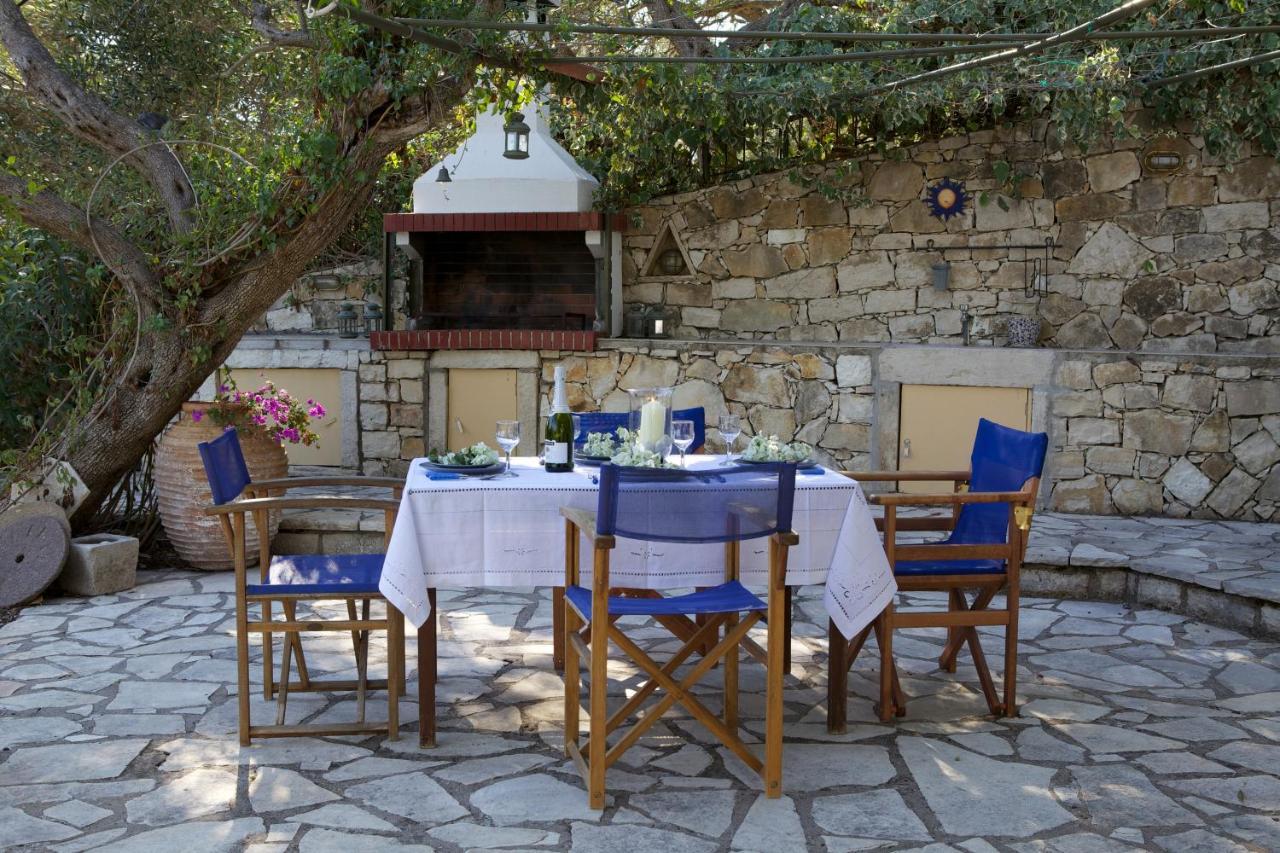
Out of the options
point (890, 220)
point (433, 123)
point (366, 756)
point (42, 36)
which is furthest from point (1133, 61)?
point (42, 36)

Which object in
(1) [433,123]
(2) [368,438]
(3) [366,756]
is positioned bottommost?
(3) [366,756]

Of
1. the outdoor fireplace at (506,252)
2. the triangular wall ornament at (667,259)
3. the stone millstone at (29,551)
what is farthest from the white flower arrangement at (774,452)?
the triangular wall ornament at (667,259)

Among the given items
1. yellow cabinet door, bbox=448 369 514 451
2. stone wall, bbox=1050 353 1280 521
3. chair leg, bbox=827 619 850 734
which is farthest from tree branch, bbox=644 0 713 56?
chair leg, bbox=827 619 850 734

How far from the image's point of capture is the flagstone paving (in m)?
2.96

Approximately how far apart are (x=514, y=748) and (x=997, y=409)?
4.45 m

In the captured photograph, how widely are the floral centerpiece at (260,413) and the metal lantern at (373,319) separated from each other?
66.7 inches

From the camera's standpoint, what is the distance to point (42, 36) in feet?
24.5

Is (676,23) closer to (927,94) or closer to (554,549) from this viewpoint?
(927,94)

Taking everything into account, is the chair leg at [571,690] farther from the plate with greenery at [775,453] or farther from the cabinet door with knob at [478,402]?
the cabinet door with knob at [478,402]

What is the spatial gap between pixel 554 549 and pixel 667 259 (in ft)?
17.1

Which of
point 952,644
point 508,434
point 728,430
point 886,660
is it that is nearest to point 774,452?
point 728,430

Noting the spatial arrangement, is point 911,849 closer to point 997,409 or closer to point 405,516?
point 405,516

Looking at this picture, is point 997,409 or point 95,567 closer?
point 95,567

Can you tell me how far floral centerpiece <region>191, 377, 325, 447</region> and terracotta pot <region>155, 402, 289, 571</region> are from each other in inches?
1.6
